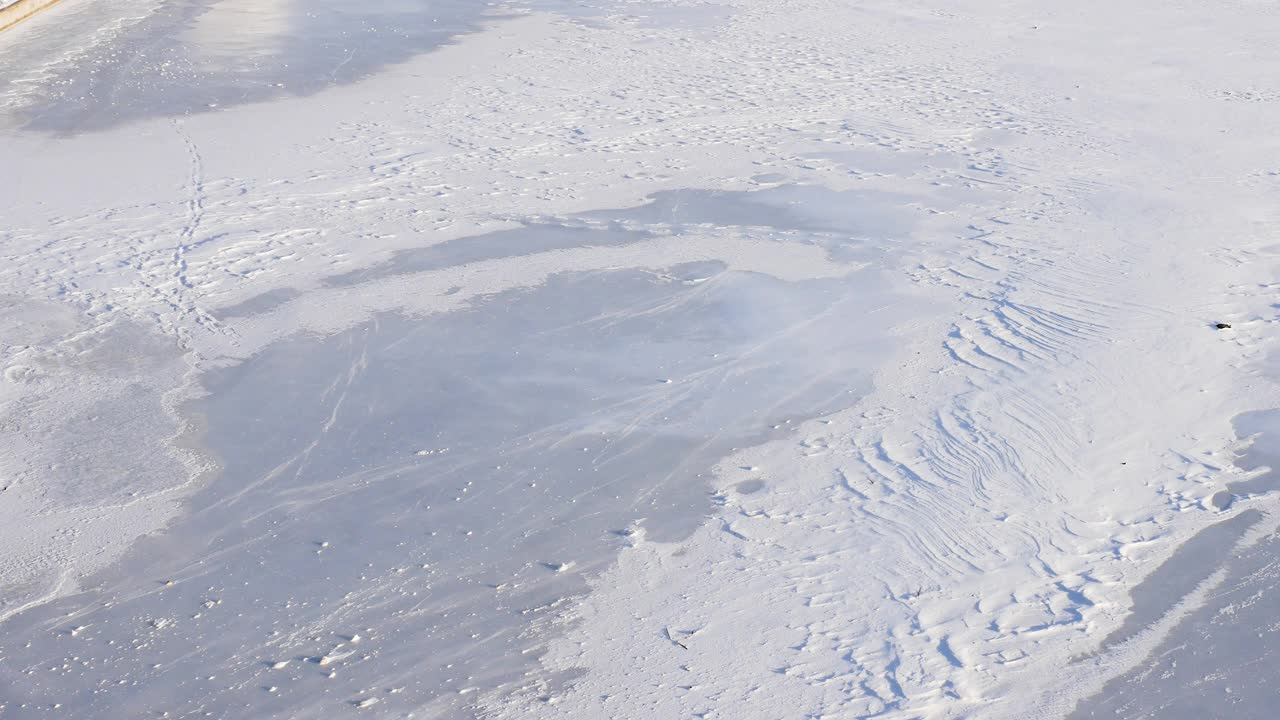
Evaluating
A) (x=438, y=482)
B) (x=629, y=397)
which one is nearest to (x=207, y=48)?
(x=629, y=397)

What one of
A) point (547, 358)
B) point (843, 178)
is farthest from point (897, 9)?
point (547, 358)

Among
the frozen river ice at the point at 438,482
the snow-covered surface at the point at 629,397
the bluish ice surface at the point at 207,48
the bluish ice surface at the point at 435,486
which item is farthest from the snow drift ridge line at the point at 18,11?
the bluish ice surface at the point at 435,486

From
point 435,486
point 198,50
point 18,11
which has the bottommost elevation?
point 435,486

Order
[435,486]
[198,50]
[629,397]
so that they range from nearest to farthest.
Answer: [435,486] < [629,397] < [198,50]

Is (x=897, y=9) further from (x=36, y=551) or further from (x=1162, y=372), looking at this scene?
(x=36, y=551)

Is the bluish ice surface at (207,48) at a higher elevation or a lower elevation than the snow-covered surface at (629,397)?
higher

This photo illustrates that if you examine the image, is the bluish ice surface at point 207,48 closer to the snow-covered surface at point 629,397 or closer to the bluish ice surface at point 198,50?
the bluish ice surface at point 198,50

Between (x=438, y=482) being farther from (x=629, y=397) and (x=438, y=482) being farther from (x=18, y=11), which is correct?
(x=18, y=11)

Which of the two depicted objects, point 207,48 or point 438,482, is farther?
point 207,48
